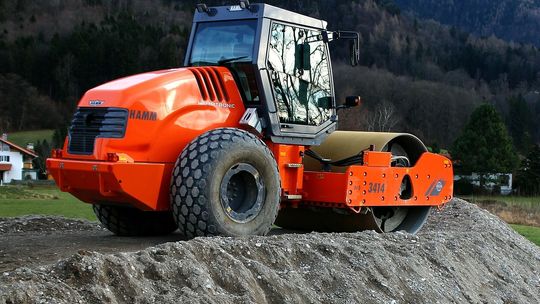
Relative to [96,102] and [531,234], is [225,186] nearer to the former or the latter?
[96,102]

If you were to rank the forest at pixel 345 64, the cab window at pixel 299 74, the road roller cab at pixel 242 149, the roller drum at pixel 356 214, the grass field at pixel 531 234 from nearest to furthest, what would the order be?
Result: 1. the road roller cab at pixel 242 149
2. the cab window at pixel 299 74
3. the roller drum at pixel 356 214
4. the grass field at pixel 531 234
5. the forest at pixel 345 64

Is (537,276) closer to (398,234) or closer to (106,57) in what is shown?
(398,234)

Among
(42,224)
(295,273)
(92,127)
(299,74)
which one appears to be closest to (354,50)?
(299,74)

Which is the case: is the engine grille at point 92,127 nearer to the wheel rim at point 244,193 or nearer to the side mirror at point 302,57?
the wheel rim at point 244,193

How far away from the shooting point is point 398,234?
34.0 ft

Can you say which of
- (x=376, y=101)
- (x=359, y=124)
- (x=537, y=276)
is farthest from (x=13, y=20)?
(x=537, y=276)

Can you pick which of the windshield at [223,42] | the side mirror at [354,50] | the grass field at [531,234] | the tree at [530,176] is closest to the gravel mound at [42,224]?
the windshield at [223,42]

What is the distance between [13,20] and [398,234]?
133 m

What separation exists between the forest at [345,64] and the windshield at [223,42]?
51272 mm

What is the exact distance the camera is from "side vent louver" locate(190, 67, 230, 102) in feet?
31.3

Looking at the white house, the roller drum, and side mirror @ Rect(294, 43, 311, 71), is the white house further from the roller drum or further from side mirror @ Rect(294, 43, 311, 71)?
side mirror @ Rect(294, 43, 311, 71)

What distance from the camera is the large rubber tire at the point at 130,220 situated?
1062 cm

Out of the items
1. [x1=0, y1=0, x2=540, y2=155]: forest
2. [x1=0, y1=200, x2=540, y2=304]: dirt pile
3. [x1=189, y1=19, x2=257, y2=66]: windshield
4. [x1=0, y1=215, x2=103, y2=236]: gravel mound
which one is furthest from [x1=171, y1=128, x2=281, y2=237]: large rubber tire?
[x1=0, y1=0, x2=540, y2=155]: forest

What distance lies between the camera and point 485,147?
72.6m
